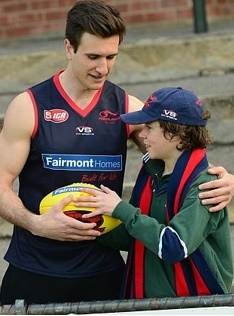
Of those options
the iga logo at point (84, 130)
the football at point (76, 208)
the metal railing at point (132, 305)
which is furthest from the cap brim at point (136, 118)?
the metal railing at point (132, 305)

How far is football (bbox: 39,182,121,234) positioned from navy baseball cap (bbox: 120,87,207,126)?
0.35m

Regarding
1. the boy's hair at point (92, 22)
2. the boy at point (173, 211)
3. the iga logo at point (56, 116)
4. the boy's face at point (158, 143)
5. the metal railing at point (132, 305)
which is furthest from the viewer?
the iga logo at point (56, 116)

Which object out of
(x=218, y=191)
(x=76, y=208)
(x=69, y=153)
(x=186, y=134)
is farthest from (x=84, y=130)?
(x=218, y=191)

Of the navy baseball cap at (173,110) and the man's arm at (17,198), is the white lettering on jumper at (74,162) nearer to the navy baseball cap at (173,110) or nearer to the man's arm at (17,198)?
the man's arm at (17,198)

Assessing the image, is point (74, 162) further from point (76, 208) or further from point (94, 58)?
point (94, 58)

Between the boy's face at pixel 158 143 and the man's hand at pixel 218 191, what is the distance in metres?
0.17

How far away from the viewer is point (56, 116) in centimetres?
398

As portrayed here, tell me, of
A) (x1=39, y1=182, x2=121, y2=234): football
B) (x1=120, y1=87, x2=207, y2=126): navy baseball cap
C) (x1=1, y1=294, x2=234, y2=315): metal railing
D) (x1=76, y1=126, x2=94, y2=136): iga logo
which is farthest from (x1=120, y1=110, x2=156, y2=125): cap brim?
(x1=1, y1=294, x2=234, y2=315): metal railing

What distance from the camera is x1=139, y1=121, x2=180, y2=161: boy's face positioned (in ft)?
12.2

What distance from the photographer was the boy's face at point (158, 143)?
3723 mm

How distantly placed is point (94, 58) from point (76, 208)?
0.61m

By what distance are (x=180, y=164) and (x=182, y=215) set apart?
0.23 meters

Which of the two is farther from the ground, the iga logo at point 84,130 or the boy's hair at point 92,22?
the boy's hair at point 92,22

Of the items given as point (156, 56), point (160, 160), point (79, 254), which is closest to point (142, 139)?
point (160, 160)
